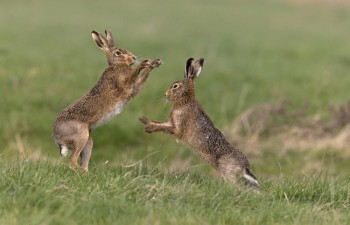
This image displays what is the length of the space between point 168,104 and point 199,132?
707cm

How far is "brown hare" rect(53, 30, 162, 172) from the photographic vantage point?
8250 mm

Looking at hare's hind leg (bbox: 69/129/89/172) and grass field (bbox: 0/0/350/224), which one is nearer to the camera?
grass field (bbox: 0/0/350/224)

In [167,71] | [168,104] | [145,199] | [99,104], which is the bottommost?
[167,71]

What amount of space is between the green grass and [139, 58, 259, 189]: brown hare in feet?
1.41

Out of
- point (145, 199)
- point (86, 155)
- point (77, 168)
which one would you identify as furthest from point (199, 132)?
point (145, 199)

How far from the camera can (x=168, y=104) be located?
15641mm

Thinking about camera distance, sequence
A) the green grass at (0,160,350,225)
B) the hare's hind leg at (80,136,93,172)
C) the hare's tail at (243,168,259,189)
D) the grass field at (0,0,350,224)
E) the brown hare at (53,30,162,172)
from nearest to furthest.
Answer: the green grass at (0,160,350,225) < the grass field at (0,0,350,224) < the hare's tail at (243,168,259,189) < the brown hare at (53,30,162,172) < the hare's hind leg at (80,136,93,172)

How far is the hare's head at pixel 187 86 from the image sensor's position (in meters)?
9.00

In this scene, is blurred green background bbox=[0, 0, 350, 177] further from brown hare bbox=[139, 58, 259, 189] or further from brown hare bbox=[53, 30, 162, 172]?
brown hare bbox=[139, 58, 259, 189]

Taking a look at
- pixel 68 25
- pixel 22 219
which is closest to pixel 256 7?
pixel 68 25

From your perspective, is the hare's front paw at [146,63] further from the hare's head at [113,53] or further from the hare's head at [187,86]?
the hare's head at [187,86]

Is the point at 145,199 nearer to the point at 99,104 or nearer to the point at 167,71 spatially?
the point at 99,104

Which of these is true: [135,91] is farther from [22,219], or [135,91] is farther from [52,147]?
[52,147]

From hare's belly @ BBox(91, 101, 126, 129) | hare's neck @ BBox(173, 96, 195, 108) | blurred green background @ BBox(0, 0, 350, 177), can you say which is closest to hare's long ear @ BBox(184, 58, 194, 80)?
hare's neck @ BBox(173, 96, 195, 108)
